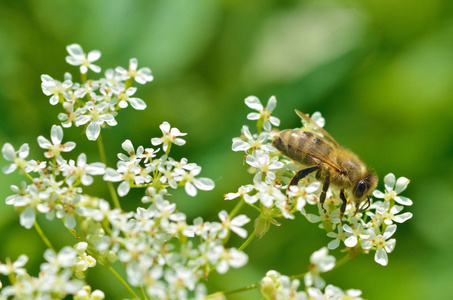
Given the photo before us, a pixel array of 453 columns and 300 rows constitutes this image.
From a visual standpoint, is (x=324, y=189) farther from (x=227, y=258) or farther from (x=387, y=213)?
(x=227, y=258)

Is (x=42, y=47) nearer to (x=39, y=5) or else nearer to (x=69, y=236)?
(x=39, y=5)

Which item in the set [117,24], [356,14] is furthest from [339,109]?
[117,24]

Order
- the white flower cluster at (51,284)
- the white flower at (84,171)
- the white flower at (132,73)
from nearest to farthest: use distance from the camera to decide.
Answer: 1. the white flower cluster at (51,284)
2. the white flower at (84,171)
3. the white flower at (132,73)

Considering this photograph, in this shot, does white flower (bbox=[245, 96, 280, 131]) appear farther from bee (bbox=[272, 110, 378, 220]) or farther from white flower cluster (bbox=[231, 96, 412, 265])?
bee (bbox=[272, 110, 378, 220])

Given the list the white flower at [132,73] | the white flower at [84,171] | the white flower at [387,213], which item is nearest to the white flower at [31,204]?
the white flower at [84,171]

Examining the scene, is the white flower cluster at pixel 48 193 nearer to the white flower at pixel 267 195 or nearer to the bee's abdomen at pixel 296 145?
the white flower at pixel 267 195

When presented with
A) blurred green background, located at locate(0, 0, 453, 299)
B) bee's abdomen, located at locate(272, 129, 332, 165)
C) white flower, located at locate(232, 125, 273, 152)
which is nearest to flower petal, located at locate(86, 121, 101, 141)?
white flower, located at locate(232, 125, 273, 152)

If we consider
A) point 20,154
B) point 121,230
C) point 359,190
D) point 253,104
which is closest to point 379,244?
point 359,190
